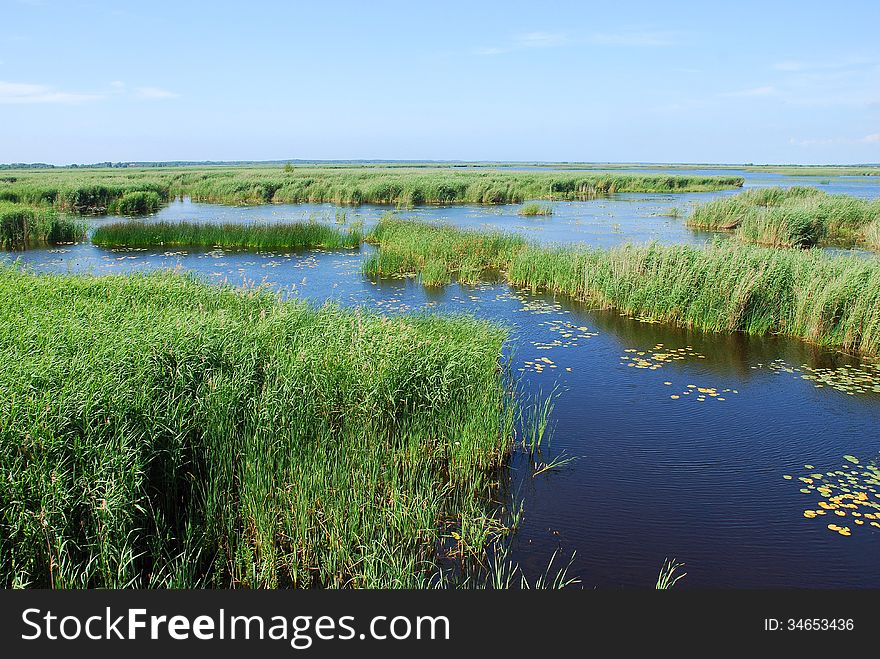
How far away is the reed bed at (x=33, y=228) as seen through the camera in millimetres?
24125

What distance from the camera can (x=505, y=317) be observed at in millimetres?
14328

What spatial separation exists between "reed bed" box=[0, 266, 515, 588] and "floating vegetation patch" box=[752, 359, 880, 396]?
593 centimetres

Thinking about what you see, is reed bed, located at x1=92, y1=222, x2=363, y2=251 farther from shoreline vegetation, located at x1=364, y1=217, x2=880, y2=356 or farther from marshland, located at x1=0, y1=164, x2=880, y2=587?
marshland, located at x1=0, y1=164, x2=880, y2=587

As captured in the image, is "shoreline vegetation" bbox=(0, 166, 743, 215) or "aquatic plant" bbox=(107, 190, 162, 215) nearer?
Result: "aquatic plant" bbox=(107, 190, 162, 215)

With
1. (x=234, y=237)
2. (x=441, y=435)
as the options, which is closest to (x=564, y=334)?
(x=441, y=435)

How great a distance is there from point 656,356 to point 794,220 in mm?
15953

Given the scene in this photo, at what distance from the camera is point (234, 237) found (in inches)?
983

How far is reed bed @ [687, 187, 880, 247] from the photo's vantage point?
2397cm

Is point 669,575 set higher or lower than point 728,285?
lower

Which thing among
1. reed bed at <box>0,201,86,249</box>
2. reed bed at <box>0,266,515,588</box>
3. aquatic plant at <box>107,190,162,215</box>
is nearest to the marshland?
reed bed at <box>0,266,515,588</box>

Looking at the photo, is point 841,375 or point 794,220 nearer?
point 841,375

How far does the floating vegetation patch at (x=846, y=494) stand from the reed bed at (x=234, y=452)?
333 centimetres

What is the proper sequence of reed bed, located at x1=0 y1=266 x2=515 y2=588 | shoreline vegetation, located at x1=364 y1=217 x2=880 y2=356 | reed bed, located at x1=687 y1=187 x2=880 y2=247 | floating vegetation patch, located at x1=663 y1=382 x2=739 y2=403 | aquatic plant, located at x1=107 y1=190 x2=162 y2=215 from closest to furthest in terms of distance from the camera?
reed bed, located at x1=0 y1=266 x2=515 y2=588
floating vegetation patch, located at x1=663 y1=382 x2=739 y2=403
shoreline vegetation, located at x1=364 y1=217 x2=880 y2=356
reed bed, located at x1=687 y1=187 x2=880 y2=247
aquatic plant, located at x1=107 y1=190 x2=162 y2=215

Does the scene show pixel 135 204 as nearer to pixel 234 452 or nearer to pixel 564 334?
pixel 564 334
